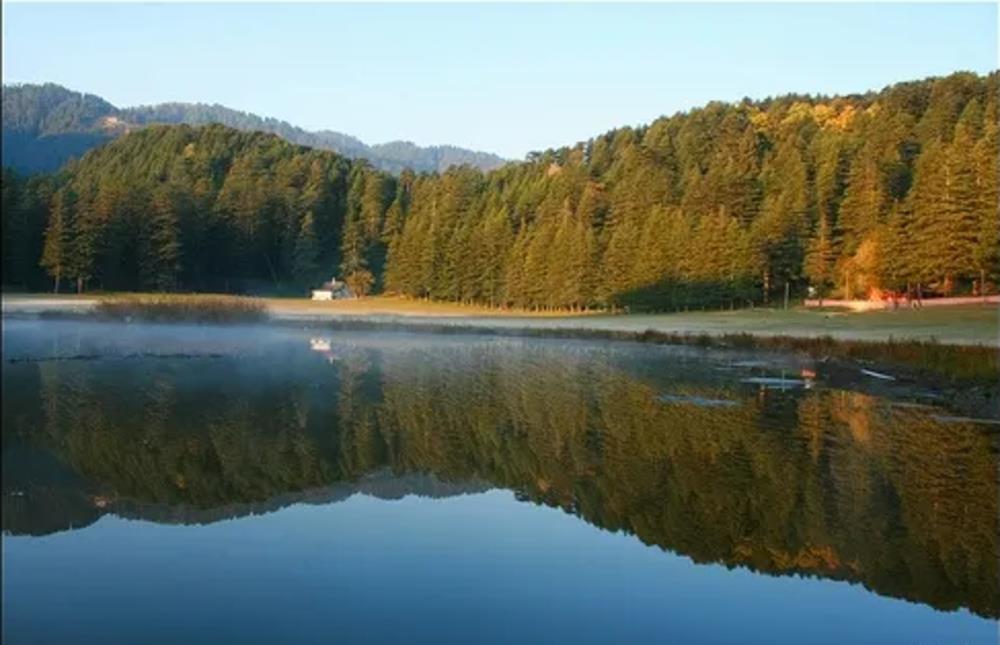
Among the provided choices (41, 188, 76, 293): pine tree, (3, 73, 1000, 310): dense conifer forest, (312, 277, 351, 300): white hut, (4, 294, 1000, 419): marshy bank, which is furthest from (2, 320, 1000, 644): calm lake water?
(312, 277, 351, 300): white hut

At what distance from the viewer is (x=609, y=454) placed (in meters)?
17.7

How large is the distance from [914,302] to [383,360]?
44.1m

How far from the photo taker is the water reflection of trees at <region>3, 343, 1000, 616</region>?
477 inches

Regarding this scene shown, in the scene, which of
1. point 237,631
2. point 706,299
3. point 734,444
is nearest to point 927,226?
point 706,299

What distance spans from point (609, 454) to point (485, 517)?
4.97 m

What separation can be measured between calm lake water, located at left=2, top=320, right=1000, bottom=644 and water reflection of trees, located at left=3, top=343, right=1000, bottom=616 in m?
0.07

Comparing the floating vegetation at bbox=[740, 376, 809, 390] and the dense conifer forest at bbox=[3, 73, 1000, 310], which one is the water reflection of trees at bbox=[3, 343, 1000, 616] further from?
the dense conifer forest at bbox=[3, 73, 1000, 310]

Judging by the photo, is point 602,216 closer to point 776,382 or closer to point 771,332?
point 771,332

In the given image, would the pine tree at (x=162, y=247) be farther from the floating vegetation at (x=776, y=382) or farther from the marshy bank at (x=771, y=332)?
the floating vegetation at (x=776, y=382)

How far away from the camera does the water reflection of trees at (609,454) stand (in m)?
12.1

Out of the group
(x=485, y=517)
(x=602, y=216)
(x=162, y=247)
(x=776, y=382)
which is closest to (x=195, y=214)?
(x=162, y=247)

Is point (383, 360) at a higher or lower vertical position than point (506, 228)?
lower

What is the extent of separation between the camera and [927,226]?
6712 cm

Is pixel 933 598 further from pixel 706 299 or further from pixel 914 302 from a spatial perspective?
pixel 706 299
